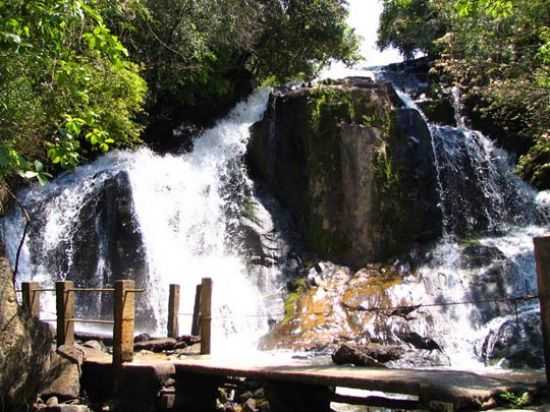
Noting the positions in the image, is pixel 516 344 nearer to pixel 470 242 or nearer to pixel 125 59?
pixel 470 242

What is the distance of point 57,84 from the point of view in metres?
8.62

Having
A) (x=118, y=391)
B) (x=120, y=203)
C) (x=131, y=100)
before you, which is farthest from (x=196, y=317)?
(x=120, y=203)

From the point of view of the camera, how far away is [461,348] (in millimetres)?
12906

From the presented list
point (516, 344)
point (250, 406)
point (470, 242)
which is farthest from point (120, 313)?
point (470, 242)

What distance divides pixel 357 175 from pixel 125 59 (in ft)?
21.6

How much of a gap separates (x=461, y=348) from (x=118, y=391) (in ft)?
24.1

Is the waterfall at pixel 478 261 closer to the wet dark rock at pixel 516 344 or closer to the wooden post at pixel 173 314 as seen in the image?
the wet dark rock at pixel 516 344

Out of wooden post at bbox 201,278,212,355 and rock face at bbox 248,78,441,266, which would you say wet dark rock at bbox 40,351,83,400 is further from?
rock face at bbox 248,78,441,266

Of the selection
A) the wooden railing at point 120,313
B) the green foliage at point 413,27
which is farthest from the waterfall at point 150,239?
the green foliage at point 413,27

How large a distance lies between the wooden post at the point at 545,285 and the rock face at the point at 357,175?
35.9 ft

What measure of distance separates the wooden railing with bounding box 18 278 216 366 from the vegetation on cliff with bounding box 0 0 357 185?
1.85 m

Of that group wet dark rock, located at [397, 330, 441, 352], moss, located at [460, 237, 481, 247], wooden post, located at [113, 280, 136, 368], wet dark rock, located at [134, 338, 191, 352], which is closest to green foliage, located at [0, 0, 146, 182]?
wooden post, located at [113, 280, 136, 368]

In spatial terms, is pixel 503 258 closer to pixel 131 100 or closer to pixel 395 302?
pixel 395 302

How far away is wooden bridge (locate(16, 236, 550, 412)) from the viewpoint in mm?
5590
